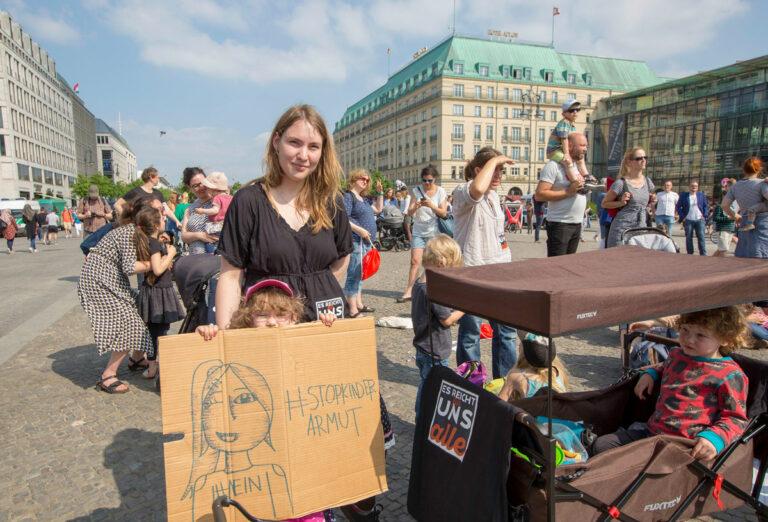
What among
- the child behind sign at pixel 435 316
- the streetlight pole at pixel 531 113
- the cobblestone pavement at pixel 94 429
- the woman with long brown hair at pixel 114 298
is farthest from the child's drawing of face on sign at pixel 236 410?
the streetlight pole at pixel 531 113

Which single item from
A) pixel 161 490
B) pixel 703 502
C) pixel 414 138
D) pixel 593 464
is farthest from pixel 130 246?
pixel 414 138

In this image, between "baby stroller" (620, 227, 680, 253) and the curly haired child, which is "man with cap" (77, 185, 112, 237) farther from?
the curly haired child

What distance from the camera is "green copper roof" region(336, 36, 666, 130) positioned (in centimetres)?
7262

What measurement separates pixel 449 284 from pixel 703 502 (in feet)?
4.93

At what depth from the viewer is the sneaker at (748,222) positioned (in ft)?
20.7

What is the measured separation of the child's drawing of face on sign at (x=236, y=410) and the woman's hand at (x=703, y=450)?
6.01 feet

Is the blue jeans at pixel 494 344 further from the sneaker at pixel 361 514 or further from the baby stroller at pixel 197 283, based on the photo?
the baby stroller at pixel 197 283

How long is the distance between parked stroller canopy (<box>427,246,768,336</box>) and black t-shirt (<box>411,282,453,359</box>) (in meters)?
0.84

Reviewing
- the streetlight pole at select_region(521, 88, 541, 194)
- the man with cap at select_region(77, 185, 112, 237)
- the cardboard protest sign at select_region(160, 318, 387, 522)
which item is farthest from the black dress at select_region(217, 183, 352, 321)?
the streetlight pole at select_region(521, 88, 541, 194)

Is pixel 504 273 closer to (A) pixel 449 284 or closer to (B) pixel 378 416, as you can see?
(A) pixel 449 284

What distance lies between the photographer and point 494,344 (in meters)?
3.87

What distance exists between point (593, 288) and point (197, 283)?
3.19 metres

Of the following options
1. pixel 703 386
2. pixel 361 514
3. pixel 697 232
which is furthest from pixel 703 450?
pixel 697 232

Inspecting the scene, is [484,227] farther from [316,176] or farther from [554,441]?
[554,441]
